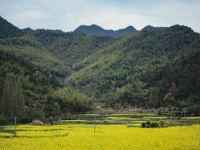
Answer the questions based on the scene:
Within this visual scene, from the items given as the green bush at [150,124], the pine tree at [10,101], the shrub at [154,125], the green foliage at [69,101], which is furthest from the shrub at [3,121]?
the green foliage at [69,101]

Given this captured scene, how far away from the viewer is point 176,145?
36250mm

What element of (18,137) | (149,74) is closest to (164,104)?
(149,74)

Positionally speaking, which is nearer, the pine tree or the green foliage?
the pine tree

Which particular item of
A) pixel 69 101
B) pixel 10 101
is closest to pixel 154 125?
pixel 10 101

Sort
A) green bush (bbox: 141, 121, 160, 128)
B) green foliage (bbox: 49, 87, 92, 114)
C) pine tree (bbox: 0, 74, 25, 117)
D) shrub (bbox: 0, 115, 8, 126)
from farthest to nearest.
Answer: green foliage (bbox: 49, 87, 92, 114) → pine tree (bbox: 0, 74, 25, 117) → shrub (bbox: 0, 115, 8, 126) → green bush (bbox: 141, 121, 160, 128)

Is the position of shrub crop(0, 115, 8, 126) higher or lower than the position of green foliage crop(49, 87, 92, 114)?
lower

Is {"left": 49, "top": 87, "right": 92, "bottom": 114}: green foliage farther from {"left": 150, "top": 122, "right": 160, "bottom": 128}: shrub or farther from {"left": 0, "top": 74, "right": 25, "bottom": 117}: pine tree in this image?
{"left": 150, "top": 122, "right": 160, "bottom": 128}: shrub

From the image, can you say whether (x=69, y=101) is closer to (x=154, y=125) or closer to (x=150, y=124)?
(x=154, y=125)

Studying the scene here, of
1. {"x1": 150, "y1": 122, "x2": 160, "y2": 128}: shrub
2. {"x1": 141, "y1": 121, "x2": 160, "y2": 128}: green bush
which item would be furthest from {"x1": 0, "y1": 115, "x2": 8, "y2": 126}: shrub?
{"x1": 150, "y1": 122, "x2": 160, "y2": 128}: shrub

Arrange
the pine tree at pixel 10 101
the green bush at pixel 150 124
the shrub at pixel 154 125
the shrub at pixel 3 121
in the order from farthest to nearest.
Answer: the pine tree at pixel 10 101 < the shrub at pixel 3 121 < the shrub at pixel 154 125 < the green bush at pixel 150 124

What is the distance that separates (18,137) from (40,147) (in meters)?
11.4

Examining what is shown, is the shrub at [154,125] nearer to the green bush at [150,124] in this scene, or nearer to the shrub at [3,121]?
the green bush at [150,124]

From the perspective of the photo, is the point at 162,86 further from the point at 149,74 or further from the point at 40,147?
the point at 40,147

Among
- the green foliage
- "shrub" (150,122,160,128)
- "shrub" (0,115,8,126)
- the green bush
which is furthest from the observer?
the green foliage
